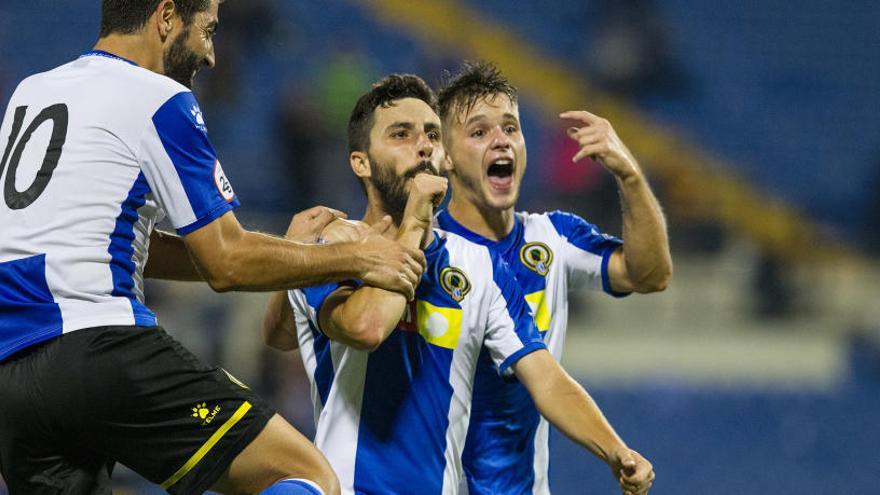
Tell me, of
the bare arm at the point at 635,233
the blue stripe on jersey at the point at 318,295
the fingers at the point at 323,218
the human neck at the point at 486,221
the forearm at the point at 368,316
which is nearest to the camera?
the forearm at the point at 368,316

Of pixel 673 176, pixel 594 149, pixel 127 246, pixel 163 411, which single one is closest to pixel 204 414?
pixel 163 411

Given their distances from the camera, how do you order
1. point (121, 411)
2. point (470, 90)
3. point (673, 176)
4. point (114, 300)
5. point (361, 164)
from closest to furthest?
point (121, 411) → point (114, 300) → point (361, 164) → point (470, 90) → point (673, 176)

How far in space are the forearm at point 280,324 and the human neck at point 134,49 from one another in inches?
35.5

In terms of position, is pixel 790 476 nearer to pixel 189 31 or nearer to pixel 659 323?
pixel 659 323

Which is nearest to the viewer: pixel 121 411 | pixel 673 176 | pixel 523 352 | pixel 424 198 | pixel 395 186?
pixel 121 411

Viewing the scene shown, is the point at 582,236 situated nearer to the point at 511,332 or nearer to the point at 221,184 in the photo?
the point at 511,332

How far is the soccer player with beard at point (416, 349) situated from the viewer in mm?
3549

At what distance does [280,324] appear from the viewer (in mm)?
4004

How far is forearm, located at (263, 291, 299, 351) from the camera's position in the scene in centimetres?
397

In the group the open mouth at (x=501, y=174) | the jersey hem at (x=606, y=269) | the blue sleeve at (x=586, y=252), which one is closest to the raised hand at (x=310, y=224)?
the open mouth at (x=501, y=174)

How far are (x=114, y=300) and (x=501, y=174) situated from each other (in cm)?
153

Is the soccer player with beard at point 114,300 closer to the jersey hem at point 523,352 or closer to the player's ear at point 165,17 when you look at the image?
the player's ear at point 165,17

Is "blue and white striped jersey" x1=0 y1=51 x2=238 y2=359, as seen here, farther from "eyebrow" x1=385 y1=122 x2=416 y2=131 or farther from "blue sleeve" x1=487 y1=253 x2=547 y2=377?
"blue sleeve" x1=487 y1=253 x2=547 y2=377

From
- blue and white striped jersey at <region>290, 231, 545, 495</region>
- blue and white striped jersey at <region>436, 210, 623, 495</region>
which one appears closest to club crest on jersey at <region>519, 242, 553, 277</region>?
blue and white striped jersey at <region>436, 210, 623, 495</region>
